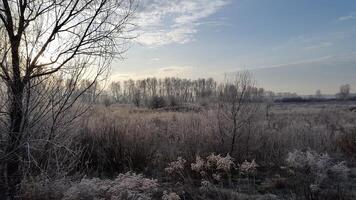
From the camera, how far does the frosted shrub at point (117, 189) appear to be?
5.69m

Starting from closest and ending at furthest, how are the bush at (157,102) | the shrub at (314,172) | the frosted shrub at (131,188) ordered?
the frosted shrub at (131,188), the shrub at (314,172), the bush at (157,102)

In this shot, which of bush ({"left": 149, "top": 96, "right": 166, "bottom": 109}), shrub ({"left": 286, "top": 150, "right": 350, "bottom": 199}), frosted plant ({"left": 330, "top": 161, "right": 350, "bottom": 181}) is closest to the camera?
shrub ({"left": 286, "top": 150, "right": 350, "bottom": 199})

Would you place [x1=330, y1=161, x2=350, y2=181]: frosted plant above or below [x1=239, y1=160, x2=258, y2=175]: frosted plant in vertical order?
below

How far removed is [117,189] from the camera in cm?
571

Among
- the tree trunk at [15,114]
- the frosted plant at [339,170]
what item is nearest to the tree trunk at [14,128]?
the tree trunk at [15,114]

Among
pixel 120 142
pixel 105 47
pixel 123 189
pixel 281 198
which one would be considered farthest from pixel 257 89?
pixel 123 189

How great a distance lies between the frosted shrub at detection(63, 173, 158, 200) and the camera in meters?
5.69

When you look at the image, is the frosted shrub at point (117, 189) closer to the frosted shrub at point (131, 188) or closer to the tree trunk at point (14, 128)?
the frosted shrub at point (131, 188)

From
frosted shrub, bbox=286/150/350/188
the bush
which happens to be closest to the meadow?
frosted shrub, bbox=286/150/350/188

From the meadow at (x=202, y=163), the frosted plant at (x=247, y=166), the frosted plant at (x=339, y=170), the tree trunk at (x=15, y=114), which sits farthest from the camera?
the frosted plant at (x=339, y=170)

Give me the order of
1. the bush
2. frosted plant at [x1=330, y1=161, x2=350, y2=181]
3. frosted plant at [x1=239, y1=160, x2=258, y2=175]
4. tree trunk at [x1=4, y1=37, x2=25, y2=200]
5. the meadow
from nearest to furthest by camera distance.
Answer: tree trunk at [x1=4, y1=37, x2=25, y2=200]
frosted plant at [x1=239, y1=160, x2=258, y2=175]
the meadow
frosted plant at [x1=330, y1=161, x2=350, y2=181]
the bush

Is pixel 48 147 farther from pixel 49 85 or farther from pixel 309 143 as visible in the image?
pixel 309 143

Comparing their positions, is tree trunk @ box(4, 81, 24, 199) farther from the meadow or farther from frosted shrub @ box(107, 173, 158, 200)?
frosted shrub @ box(107, 173, 158, 200)

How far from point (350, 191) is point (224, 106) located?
457cm
